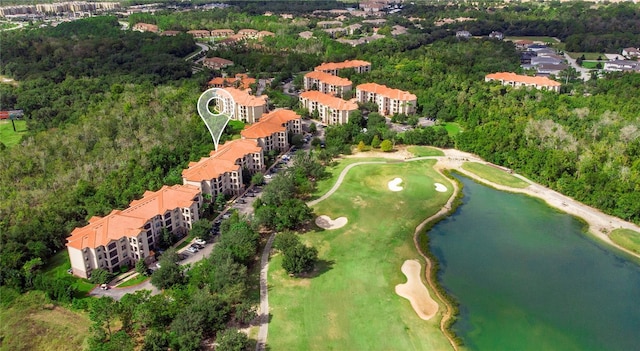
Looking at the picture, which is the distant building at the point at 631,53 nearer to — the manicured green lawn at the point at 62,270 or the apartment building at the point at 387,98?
the apartment building at the point at 387,98

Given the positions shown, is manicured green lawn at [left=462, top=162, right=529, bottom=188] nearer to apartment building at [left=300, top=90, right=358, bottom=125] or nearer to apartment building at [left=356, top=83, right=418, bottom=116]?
apartment building at [left=356, top=83, right=418, bottom=116]

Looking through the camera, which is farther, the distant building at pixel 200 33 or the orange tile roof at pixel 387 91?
the distant building at pixel 200 33

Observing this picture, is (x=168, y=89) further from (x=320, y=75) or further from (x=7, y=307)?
(x=7, y=307)

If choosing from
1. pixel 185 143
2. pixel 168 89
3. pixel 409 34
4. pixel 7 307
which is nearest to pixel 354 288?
pixel 7 307

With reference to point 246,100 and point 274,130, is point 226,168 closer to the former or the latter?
point 274,130

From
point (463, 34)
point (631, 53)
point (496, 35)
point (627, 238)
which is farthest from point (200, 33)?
point (627, 238)

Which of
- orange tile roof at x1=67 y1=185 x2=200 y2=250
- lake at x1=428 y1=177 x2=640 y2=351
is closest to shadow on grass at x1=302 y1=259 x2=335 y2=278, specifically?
lake at x1=428 y1=177 x2=640 y2=351

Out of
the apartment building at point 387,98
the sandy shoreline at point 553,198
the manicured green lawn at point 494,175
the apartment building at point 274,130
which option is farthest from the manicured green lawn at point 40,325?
the apartment building at point 387,98
